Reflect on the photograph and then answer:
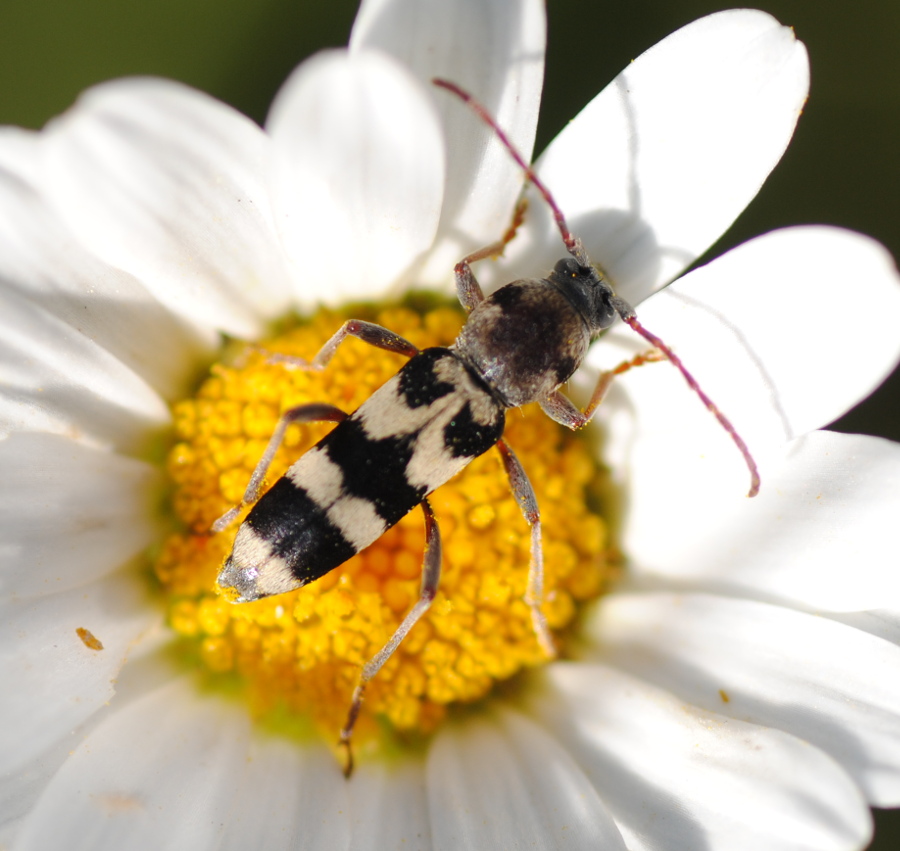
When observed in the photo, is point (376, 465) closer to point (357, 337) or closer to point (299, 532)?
point (299, 532)

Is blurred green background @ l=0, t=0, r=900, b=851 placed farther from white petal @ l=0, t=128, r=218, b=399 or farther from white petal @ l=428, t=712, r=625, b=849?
white petal @ l=428, t=712, r=625, b=849

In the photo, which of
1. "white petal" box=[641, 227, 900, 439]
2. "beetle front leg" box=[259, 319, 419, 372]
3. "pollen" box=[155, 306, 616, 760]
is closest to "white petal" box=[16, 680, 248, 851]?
"pollen" box=[155, 306, 616, 760]

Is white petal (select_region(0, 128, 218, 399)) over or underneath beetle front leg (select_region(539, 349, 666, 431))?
over

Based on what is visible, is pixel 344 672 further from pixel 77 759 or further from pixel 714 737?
pixel 714 737

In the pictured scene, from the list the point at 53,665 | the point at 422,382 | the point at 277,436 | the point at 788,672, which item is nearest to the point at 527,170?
the point at 422,382

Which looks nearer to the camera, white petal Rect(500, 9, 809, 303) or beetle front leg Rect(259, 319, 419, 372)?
white petal Rect(500, 9, 809, 303)

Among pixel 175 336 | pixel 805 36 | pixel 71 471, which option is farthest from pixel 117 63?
pixel 805 36
